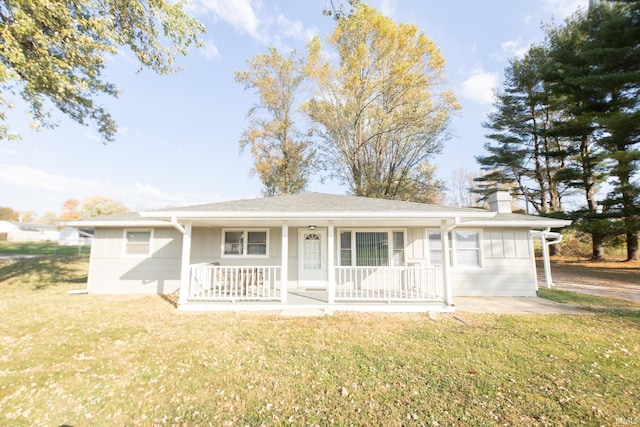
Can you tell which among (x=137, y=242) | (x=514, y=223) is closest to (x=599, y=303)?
(x=514, y=223)

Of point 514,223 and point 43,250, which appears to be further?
point 43,250

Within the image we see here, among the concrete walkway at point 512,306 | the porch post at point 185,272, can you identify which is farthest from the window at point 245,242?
the concrete walkway at point 512,306

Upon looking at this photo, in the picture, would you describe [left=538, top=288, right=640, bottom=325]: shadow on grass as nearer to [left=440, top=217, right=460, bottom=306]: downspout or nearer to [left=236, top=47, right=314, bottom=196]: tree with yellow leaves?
[left=440, top=217, right=460, bottom=306]: downspout

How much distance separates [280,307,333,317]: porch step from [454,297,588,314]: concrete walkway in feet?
11.3

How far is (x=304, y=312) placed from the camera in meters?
6.46

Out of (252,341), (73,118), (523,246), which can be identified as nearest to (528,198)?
(523,246)

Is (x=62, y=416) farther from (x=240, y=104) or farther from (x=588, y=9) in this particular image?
(x=588, y=9)

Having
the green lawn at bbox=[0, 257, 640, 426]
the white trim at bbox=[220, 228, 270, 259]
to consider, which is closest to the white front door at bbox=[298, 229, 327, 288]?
the white trim at bbox=[220, 228, 270, 259]

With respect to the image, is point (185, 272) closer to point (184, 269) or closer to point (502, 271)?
point (184, 269)

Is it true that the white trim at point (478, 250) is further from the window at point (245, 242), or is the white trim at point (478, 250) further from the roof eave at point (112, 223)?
the roof eave at point (112, 223)

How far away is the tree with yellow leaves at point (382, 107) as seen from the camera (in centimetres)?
1480

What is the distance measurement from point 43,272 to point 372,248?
16.2m

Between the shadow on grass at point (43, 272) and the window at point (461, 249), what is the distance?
14.4 m

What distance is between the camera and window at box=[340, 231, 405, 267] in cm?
884
